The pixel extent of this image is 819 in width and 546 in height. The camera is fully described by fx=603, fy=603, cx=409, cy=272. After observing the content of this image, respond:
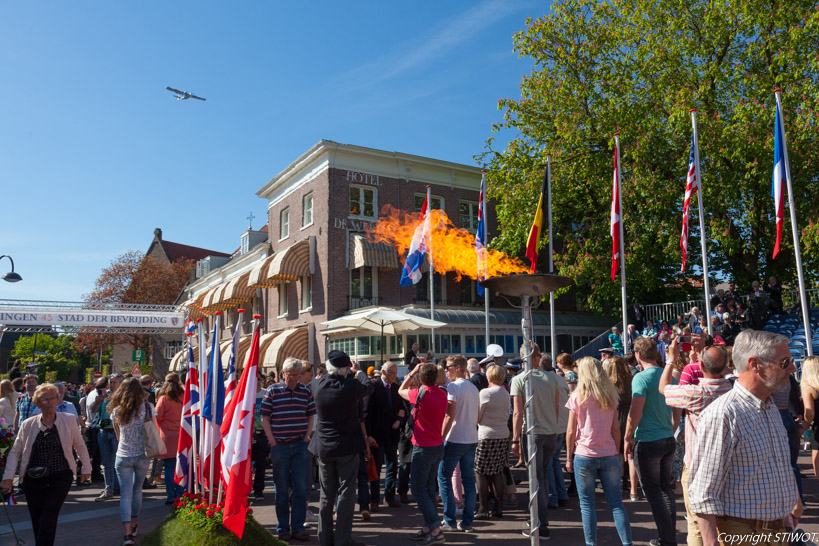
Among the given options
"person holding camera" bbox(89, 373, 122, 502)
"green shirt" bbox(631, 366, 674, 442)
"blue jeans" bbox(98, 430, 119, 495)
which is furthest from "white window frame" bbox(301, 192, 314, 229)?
"green shirt" bbox(631, 366, 674, 442)

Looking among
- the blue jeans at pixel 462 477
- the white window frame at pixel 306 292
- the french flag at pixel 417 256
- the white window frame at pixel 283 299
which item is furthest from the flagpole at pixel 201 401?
the white window frame at pixel 283 299

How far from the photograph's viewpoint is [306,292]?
85.0ft

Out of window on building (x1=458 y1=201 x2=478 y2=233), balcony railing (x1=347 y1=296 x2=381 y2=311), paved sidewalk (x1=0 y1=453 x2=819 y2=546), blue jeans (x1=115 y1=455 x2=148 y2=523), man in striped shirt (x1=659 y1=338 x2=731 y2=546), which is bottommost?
paved sidewalk (x1=0 y1=453 x2=819 y2=546)

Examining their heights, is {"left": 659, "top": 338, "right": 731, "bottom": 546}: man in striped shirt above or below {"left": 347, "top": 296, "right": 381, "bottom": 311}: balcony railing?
below

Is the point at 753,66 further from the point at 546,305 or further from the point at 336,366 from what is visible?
the point at 336,366

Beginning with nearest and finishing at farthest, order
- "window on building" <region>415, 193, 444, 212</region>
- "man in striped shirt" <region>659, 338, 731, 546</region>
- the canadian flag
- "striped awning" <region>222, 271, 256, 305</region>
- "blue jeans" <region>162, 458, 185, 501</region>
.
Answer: "man in striped shirt" <region>659, 338, 731, 546</region>
the canadian flag
"blue jeans" <region>162, 458, 185, 501</region>
"window on building" <region>415, 193, 444, 212</region>
"striped awning" <region>222, 271, 256, 305</region>

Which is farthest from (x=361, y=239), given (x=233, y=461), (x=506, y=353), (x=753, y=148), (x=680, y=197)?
(x=233, y=461)

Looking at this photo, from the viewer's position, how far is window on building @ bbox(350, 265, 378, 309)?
24438 millimetres

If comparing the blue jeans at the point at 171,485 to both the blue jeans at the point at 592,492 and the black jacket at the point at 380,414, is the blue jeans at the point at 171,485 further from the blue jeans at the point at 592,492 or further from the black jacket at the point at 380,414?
the blue jeans at the point at 592,492

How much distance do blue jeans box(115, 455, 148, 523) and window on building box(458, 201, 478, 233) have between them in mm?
21361

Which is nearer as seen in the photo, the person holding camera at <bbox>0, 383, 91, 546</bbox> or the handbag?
the person holding camera at <bbox>0, 383, 91, 546</bbox>

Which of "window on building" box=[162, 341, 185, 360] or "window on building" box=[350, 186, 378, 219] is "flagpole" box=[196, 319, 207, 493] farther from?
"window on building" box=[162, 341, 185, 360]

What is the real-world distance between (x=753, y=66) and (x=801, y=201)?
5.05m

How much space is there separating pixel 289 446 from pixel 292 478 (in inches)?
15.3
